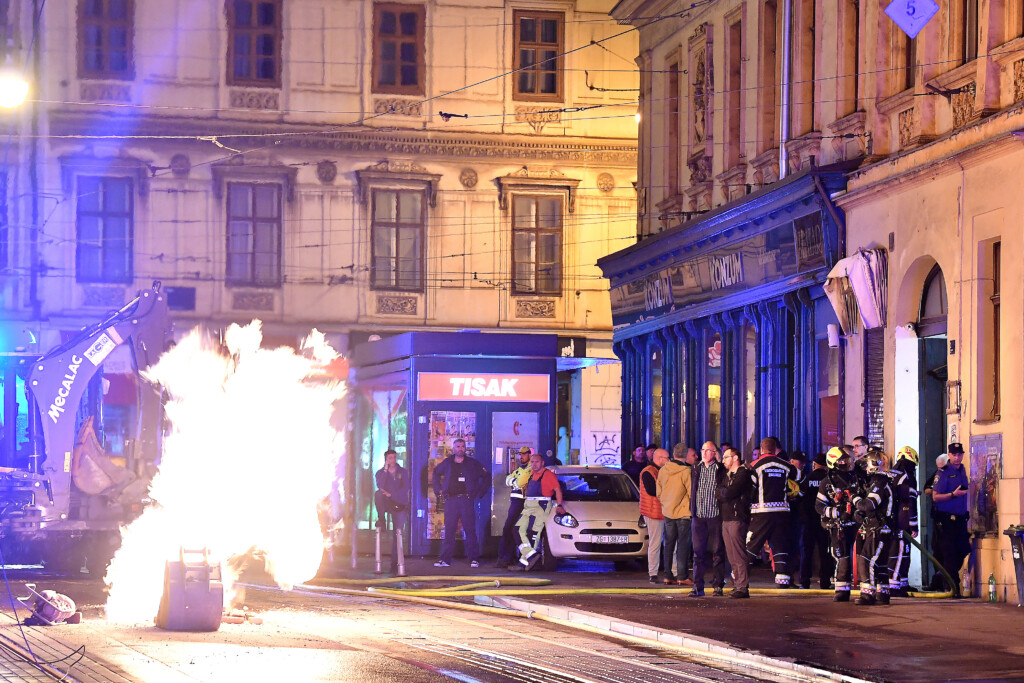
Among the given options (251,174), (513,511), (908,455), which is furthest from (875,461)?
(251,174)

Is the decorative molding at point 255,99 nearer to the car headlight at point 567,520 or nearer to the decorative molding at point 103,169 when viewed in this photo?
the decorative molding at point 103,169

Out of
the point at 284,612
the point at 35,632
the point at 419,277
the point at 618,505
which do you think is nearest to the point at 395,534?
the point at 618,505

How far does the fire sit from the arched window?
27.0 feet

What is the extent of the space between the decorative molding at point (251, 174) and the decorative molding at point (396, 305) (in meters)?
3.18

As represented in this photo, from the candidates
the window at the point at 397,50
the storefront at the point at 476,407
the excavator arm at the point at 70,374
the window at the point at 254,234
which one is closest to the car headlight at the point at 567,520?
the storefront at the point at 476,407

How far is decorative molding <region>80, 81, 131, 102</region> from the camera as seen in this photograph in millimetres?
38906

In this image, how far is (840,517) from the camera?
18391 millimetres

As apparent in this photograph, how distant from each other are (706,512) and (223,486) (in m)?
5.65

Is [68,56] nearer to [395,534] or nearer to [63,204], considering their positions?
[63,204]

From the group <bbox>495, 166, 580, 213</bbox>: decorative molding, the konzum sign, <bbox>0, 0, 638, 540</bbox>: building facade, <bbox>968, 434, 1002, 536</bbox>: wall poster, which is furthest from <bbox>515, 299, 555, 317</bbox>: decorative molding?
<bbox>968, 434, 1002, 536</bbox>: wall poster

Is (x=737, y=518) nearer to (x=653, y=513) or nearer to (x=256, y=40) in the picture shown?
(x=653, y=513)

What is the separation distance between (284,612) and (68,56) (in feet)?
80.9

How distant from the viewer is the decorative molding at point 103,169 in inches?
1526

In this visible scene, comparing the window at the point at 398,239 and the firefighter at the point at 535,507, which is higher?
the window at the point at 398,239
